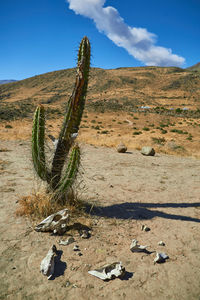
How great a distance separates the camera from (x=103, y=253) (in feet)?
9.77

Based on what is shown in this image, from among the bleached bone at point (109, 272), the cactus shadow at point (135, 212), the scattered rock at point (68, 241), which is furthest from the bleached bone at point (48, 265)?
the cactus shadow at point (135, 212)

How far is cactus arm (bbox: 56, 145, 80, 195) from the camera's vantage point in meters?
3.66

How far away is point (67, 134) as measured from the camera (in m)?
3.89

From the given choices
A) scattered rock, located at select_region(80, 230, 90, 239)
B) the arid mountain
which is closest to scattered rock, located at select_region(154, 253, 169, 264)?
scattered rock, located at select_region(80, 230, 90, 239)

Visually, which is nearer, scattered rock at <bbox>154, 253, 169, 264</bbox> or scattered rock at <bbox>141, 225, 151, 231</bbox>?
scattered rock at <bbox>154, 253, 169, 264</bbox>

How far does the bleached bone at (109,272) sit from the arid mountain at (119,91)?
33371 millimetres

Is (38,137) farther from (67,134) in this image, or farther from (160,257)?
(160,257)

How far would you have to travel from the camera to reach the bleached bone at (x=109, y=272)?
2.50 m

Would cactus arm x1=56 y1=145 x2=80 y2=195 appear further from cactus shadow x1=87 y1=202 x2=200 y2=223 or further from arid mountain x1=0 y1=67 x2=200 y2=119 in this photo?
arid mountain x1=0 y1=67 x2=200 y2=119

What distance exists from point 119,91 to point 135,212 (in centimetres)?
5051

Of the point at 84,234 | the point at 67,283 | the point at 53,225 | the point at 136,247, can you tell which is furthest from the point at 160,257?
the point at 53,225

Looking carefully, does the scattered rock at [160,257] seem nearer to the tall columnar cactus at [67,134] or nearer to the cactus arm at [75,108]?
the tall columnar cactus at [67,134]

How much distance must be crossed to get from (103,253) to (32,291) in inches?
40.9

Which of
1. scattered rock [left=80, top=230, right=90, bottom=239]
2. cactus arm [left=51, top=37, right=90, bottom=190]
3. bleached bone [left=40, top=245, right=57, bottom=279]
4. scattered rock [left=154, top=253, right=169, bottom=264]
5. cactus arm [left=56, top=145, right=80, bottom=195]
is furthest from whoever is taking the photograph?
cactus arm [left=51, top=37, right=90, bottom=190]
